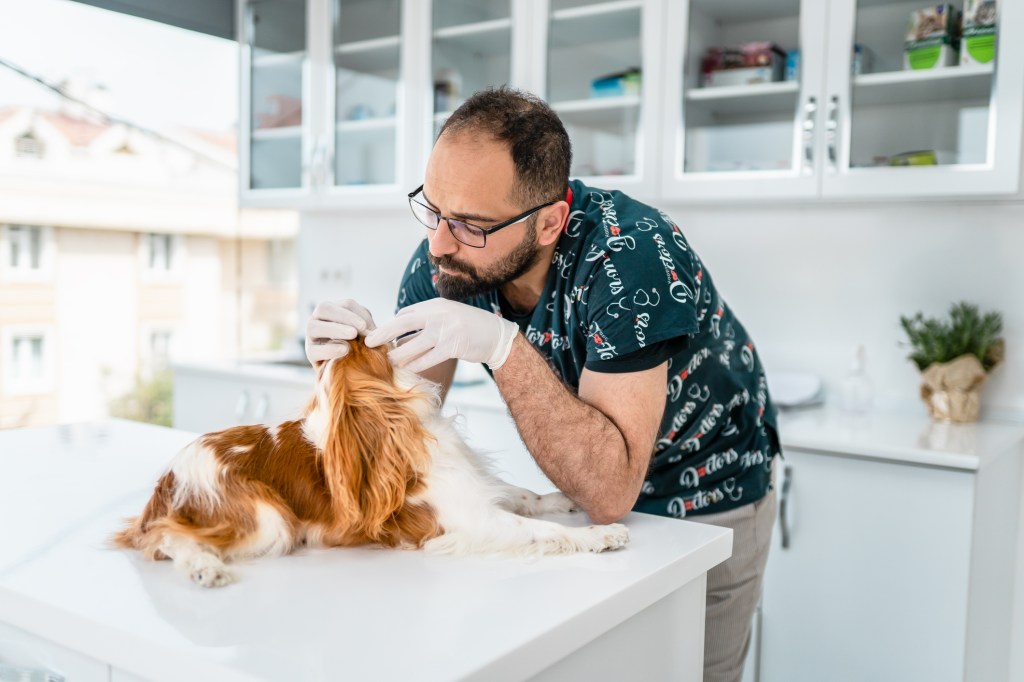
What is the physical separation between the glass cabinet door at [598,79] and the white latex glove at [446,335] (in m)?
1.53

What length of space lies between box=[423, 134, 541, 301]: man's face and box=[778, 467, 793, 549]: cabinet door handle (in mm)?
1069

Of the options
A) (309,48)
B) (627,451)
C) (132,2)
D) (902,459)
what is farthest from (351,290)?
(627,451)

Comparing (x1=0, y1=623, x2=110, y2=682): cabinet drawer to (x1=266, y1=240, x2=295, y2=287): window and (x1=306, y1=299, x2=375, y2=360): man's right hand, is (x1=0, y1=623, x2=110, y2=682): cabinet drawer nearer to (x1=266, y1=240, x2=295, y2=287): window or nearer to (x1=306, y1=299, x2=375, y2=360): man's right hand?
(x1=306, y1=299, x2=375, y2=360): man's right hand

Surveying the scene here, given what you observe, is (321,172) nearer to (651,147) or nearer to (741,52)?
(651,147)

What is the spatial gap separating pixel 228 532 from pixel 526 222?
0.63 m

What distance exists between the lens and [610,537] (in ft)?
3.47

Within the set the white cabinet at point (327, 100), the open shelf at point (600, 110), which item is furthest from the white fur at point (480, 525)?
the white cabinet at point (327, 100)

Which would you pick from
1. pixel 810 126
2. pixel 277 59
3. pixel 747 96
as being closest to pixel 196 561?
pixel 810 126

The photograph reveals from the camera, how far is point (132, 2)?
11.0ft

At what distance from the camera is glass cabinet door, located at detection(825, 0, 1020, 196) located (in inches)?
84.6

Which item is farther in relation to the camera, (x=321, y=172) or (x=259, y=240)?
(x=259, y=240)

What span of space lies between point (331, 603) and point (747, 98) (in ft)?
6.88

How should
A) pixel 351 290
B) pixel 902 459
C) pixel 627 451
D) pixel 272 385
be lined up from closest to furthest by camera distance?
pixel 627 451, pixel 902 459, pixel 272 385, pixel 351 290

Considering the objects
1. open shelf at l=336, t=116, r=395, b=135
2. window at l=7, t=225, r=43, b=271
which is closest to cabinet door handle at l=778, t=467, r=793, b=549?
open shelf at l=336, t=116, r=395, b=135
